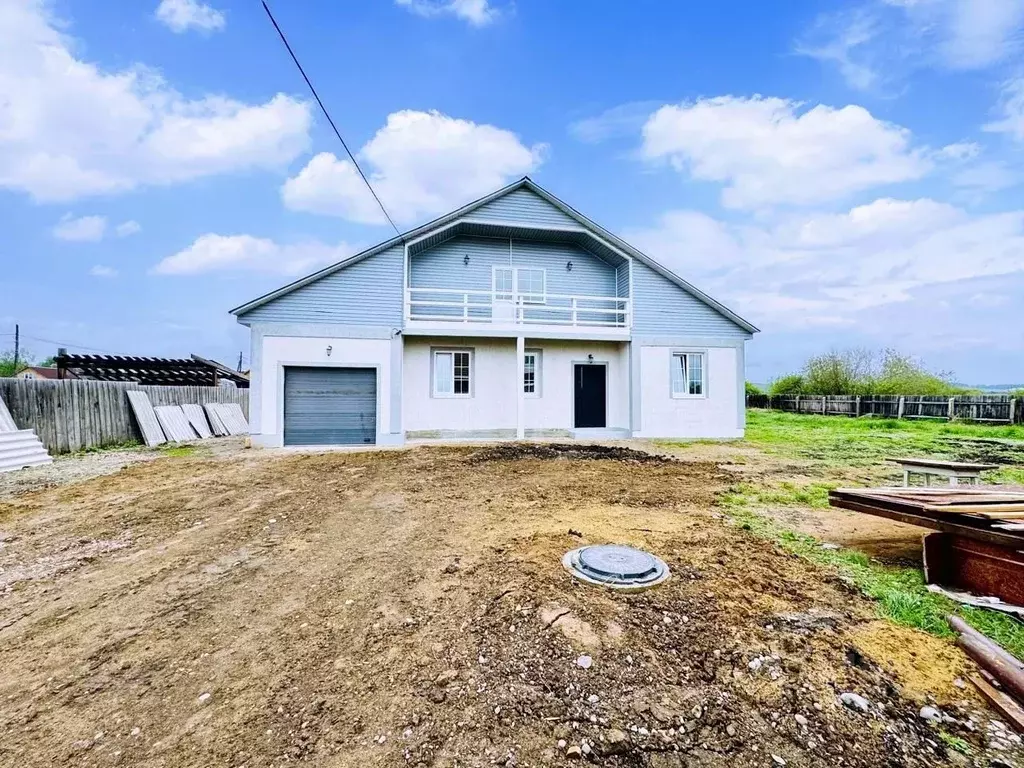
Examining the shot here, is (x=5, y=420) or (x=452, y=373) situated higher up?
(x=452, y=373)

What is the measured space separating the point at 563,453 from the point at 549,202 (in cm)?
807

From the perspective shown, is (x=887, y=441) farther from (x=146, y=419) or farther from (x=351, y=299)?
(x=146, y=419)

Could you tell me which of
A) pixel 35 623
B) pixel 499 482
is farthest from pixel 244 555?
pixel 499 482

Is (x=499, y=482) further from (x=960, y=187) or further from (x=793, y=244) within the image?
(x=793, y=244)

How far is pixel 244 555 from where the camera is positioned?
4.37 meters

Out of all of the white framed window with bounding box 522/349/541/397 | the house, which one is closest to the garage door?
the house

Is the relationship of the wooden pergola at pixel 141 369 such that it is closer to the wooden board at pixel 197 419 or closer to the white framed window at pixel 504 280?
the wooden board at pixel 197 419

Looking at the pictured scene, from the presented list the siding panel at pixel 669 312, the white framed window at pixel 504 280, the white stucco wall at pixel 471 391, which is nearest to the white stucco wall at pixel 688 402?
the siding panel at pixel 669 312

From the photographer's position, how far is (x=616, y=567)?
3.64 metres

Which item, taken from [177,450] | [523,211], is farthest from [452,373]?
[177,450]

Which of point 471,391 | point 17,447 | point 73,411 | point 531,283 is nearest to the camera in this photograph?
point 17,447

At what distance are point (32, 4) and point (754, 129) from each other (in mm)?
17929

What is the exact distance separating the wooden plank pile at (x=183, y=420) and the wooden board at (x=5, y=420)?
3.28 meters

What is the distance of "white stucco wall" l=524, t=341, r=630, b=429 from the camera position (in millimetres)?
14445
